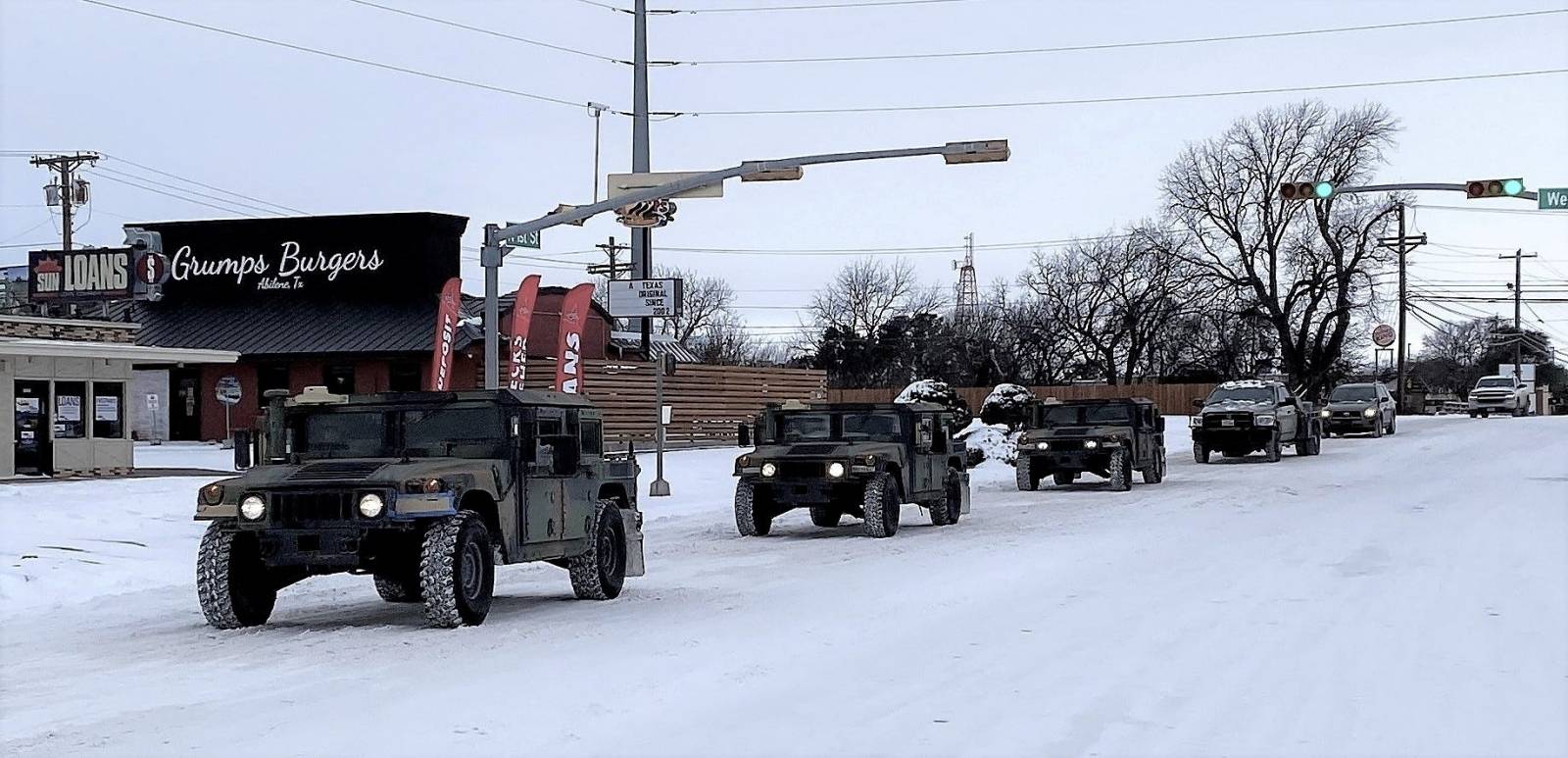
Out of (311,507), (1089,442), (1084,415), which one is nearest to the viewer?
(311,507)

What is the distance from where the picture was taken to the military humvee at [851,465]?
1877cm

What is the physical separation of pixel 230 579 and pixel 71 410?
2046 centimetres

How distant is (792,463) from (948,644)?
871 centimetres

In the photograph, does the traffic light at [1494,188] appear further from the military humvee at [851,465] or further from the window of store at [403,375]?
the window of store at [403,375]

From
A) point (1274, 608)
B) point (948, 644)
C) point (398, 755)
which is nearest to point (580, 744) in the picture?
point (398, 755)

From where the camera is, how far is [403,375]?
4734cm

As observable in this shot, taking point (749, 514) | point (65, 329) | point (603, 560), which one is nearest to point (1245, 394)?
point (749, 514)

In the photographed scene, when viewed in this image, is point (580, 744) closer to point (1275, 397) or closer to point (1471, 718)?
point (1471, 718)

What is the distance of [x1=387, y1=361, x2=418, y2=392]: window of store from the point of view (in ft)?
155

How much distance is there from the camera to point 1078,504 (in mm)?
24578

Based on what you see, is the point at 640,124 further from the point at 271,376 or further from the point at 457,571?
the point at 457,571

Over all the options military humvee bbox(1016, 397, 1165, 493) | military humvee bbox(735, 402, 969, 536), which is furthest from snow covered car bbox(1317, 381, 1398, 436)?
military humvee bbox(735, 402, 969, 536)

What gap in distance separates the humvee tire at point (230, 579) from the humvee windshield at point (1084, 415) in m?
19.2

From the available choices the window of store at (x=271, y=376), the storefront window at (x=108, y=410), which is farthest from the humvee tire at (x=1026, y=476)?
the window of store at (x=271, y=376)
